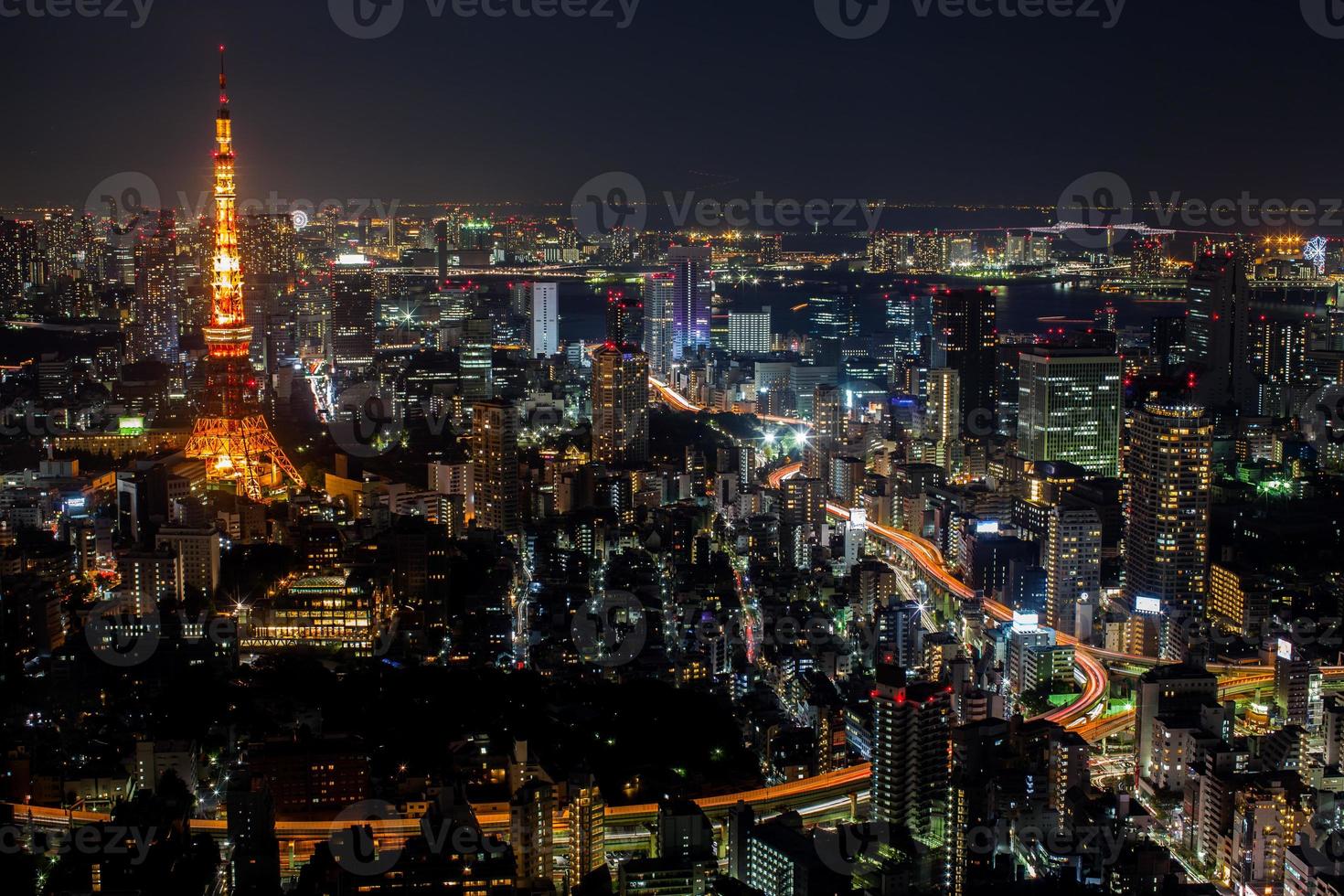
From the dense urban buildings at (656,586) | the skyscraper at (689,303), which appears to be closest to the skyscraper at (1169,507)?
the dense urban buildings at (656,586)

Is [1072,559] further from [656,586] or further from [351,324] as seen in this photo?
[351,324]

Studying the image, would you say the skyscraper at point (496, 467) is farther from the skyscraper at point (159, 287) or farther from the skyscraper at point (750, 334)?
the skyscraper at point (750, 334)

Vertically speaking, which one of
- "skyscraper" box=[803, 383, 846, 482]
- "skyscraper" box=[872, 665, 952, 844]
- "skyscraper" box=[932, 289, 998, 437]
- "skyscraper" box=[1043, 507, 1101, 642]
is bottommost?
"skyscraper" box=[872, 665, 952, 844]

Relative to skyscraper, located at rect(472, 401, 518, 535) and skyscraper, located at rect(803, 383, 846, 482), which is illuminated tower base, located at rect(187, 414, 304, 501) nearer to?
skyscraper, located at rect(472, 401, 518, 535)

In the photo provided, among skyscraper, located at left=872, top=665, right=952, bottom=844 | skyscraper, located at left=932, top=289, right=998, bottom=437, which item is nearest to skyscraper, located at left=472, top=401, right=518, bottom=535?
skyscraper, located at left=932, top=289, right=998, bottom=437

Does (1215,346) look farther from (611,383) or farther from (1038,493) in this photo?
(611,383)

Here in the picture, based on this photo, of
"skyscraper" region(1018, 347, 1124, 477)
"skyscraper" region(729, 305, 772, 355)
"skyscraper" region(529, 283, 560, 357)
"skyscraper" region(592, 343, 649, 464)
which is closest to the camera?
"skyscraper" region(1018, 347, 1124, 477)

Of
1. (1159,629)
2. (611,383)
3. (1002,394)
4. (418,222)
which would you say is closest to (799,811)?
(1159,629)
